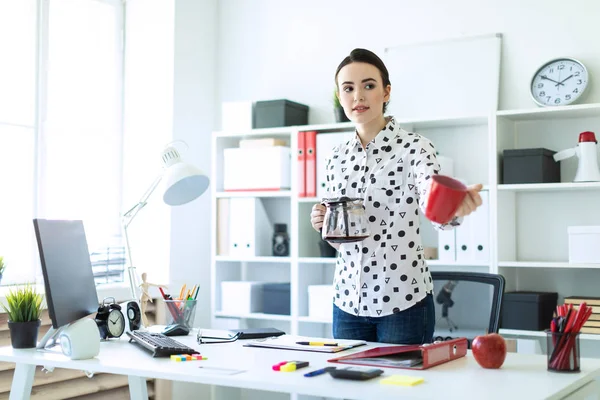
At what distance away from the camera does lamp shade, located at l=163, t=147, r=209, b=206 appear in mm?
2465

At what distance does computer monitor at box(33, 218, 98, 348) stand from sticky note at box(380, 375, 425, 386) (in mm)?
987

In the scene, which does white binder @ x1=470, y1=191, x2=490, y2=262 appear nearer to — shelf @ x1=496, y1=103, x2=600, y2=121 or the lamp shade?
shelf @ x1=496, y1=103, x2=600, y2=121

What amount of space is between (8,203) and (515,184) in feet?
8.36

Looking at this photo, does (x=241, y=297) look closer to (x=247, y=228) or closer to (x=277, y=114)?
(x=247, y=228)

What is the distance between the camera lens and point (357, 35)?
4168 millimetres

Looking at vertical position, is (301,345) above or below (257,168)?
below

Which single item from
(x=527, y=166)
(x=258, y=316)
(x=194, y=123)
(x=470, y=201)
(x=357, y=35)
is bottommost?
(x=258, y=316)

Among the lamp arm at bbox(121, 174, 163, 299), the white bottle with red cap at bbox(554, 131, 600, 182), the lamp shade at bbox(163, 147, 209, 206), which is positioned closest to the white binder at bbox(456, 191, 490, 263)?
the white bottle with red cap at bbox(554, 131, 600, 182)

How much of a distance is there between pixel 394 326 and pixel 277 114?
6.90 feet

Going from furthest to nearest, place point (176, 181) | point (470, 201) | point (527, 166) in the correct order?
point (527, 166) < point (176, 181) < point (470, 201)

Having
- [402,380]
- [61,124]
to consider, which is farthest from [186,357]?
[61,124]

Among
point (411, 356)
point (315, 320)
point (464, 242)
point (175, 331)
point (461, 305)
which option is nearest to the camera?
point (411, 356)

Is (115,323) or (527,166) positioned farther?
(527,166)

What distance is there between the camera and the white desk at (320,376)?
1.50 metres
